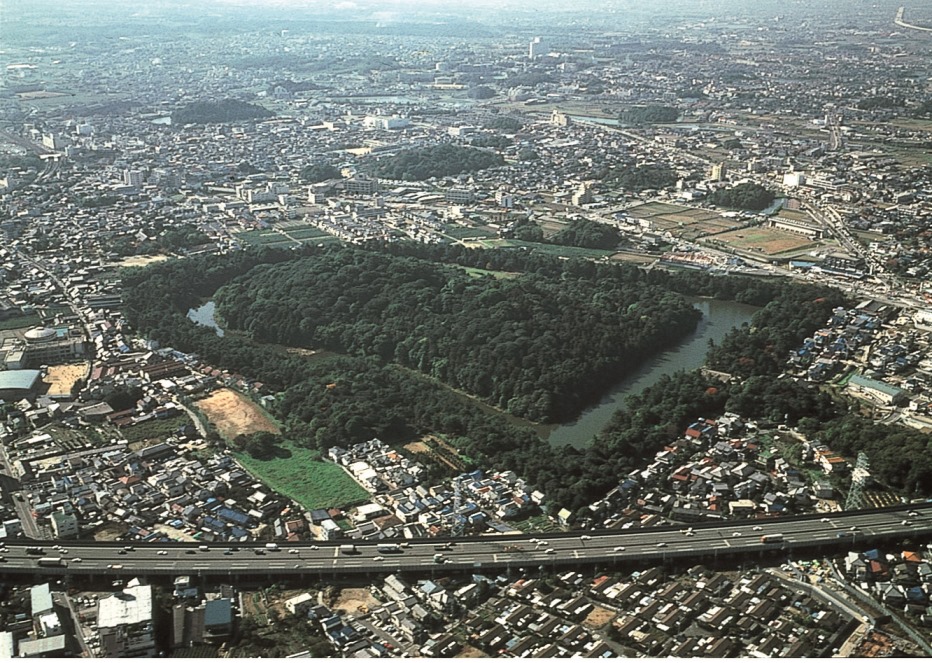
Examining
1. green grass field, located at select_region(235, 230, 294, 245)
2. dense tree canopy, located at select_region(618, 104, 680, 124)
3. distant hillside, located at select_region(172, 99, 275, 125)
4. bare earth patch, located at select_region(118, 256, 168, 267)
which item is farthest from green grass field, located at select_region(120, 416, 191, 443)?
dense tree canopy, located at select_region(618, 104, 680, 124)

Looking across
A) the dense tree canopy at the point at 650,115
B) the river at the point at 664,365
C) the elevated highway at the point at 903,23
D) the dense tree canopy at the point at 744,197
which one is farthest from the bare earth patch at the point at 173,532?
the elevated highway at the point at 903,23

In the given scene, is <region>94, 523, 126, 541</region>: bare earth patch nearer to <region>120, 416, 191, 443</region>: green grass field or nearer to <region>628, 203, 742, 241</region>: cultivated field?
<region>120, 416, 191, 443</region>: green grass field

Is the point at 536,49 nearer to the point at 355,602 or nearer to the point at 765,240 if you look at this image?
the point at 765,240

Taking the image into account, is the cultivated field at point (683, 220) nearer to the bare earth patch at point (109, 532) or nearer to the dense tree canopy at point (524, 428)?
the dense tree canopy at point (524, 428)

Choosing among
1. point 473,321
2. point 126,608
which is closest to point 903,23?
point 473,321

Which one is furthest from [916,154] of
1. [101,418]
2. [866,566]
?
[101,418]

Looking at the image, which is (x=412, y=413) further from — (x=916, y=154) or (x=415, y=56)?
(x=415, y=56)
